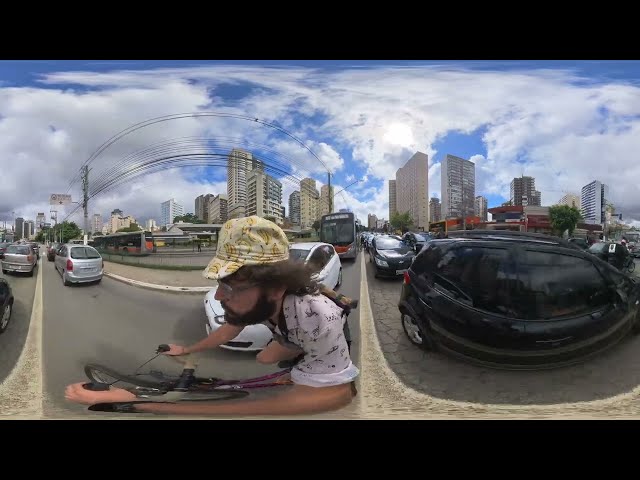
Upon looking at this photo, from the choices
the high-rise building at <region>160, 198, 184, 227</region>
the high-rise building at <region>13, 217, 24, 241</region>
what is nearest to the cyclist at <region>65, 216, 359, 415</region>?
the high-rise building at <region>160, 198, 184, 227</region>

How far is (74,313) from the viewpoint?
4.97ft

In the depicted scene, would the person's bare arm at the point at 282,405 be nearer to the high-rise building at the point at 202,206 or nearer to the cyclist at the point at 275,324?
the cyclist at the point at 275,324

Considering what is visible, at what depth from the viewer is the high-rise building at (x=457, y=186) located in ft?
4.79

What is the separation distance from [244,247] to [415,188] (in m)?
0.89

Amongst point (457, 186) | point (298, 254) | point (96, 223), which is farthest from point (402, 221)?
point (96, 223)

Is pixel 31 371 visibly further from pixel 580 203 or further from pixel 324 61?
pixel 580 203

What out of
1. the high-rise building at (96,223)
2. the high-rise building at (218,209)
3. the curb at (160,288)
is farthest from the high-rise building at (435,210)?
the high-rise building at (96,223)

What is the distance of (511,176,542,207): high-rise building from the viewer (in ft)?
4.68

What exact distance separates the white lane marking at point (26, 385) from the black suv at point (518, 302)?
1.85 meters

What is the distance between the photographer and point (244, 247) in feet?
3.98

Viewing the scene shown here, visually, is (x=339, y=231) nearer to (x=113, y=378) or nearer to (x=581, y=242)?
(x=581, y=242)

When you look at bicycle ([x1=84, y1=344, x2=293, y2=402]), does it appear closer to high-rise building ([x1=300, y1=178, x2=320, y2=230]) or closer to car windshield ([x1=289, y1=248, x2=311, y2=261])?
car windshield ([x1=289, y1=248, x2=311, y2=261])

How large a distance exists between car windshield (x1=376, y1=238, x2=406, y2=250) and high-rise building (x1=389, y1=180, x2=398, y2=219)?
12cm

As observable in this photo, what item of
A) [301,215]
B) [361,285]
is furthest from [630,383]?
[301,215]
